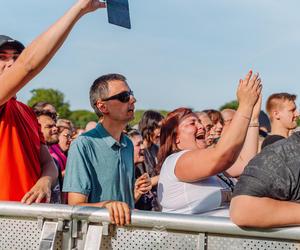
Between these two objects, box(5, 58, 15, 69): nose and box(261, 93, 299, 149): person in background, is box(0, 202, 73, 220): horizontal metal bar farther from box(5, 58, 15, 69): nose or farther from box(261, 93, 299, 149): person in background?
box(261, 93, 299, 149): person in background

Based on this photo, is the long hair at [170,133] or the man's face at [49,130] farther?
the man's face at [49,130]

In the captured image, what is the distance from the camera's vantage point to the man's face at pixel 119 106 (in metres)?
4.59

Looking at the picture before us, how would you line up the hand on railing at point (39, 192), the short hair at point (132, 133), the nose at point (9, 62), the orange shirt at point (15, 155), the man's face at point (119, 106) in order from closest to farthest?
the hand on railing at point (39, 192) → the orange shirt at point (15, 155) → the nose at point (9, 62) → the man's face at point (119, 106) → the short hair at point (132, 133)

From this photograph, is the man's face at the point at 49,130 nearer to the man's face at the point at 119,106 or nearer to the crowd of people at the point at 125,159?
the crowd of people at the point at 125,159

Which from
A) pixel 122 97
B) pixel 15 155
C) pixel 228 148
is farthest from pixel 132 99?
pixel 15 155

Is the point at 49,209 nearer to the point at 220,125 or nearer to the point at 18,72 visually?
the point at 18,72

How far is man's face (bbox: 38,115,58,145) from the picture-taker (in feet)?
22.6

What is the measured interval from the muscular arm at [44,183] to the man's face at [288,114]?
3246 millimetres

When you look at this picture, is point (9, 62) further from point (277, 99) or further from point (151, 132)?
point (151, 132)

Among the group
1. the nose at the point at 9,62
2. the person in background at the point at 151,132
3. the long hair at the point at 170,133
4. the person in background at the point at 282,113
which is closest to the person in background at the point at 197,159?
the long hair at the point at 170,133

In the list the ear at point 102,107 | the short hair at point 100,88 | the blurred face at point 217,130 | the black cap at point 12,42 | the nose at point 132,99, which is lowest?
the blurred face at point 217,130

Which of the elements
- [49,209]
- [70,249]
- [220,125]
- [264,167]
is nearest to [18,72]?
[49,209]

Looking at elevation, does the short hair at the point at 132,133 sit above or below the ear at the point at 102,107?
below

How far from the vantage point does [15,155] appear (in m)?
3.53
